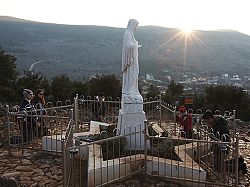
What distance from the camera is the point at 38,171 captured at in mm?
6887

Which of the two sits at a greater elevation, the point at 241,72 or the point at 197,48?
the point at 197,48

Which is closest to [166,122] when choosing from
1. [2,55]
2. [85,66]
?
[2,55]

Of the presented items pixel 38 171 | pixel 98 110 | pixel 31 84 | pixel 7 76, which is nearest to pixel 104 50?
pixel 31 84

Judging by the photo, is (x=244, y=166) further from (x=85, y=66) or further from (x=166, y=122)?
(x=85, y=66)

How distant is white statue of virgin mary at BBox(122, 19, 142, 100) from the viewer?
7.82m

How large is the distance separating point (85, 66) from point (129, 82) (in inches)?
1657

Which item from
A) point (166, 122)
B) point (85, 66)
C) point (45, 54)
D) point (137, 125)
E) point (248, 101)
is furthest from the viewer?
point (45, 54)

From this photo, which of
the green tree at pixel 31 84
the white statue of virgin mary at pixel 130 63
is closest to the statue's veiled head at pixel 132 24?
the white statue of virgin mary at pixel 130 63

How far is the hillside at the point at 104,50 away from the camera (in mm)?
48031

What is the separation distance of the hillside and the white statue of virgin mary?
33.8 metres

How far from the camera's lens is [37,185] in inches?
244

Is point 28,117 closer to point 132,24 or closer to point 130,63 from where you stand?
point 130,63

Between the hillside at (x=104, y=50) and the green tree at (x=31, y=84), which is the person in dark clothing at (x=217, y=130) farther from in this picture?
the hillside at (x=104, y=50)

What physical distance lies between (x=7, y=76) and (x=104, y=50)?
40.7m
